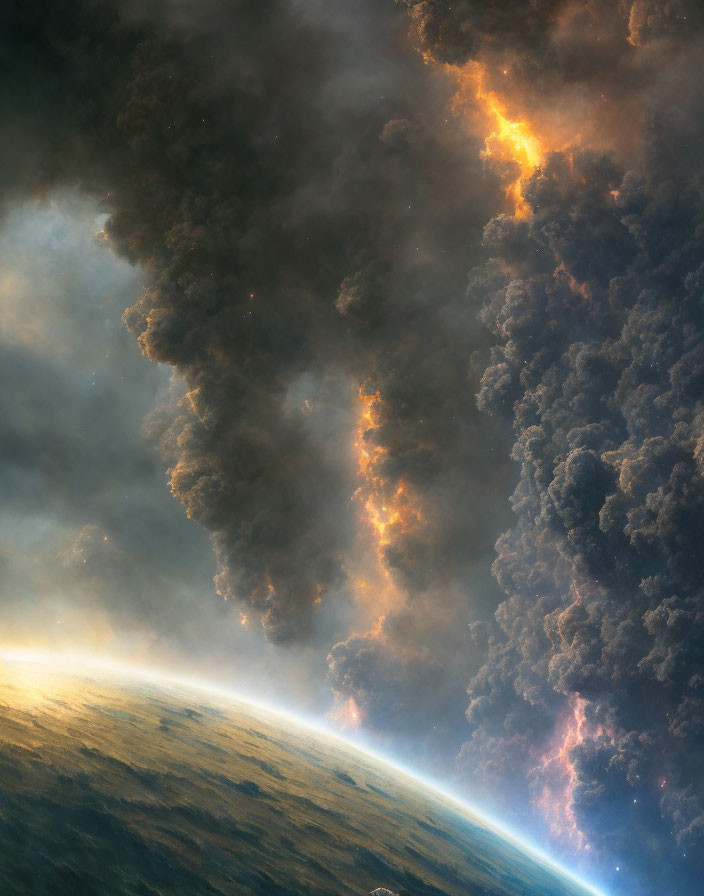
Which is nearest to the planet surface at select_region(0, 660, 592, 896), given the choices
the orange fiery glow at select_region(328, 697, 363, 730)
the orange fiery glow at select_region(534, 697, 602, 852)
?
the orange fiery glow at select_region(534, 697, 602, 852)

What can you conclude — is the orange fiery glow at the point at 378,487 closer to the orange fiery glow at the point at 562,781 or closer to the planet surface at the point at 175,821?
the orange fiery glow at the point at 562,781

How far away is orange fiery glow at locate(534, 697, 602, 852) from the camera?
59.6 meters

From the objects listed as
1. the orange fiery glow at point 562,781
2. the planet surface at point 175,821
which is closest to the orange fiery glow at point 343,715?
the planet surface at point 175,821

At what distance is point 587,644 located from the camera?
1880 inches

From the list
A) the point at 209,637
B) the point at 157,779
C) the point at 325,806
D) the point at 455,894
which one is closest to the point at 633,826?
the point at 455,894

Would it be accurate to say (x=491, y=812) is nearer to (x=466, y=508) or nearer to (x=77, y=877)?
(x=466, y=508)

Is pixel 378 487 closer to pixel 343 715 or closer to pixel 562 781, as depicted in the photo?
pixel 562 781

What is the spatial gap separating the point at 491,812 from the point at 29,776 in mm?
57263

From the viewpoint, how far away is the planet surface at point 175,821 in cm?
2530

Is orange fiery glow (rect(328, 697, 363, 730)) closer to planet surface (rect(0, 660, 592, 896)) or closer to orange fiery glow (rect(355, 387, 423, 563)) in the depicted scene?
planet surface (rect(0, 660, 592, 896))

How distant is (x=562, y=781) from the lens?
6291 centimetres

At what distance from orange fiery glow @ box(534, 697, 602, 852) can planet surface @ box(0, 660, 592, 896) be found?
789 cm

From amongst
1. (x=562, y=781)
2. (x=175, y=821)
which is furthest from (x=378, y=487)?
(x=175, y=821)

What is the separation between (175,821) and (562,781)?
42.6 m
